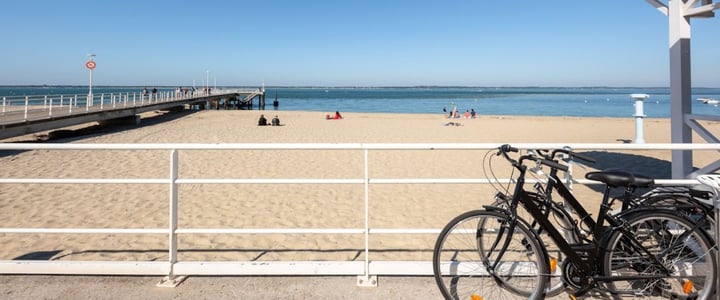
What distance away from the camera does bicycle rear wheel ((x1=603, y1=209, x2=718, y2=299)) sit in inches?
95.2

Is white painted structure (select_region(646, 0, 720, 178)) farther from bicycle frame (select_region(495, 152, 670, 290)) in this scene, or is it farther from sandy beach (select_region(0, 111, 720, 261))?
bicycle frame (select_region(495, 152, 670, 290))

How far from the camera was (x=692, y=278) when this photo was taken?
8.54ft

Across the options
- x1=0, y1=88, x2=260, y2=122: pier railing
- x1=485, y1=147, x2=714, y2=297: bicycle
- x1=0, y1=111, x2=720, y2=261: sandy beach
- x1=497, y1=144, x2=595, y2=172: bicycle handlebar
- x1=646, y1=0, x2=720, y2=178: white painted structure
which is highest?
x1=0, y1=88, x2=260, y2=122: pier railing

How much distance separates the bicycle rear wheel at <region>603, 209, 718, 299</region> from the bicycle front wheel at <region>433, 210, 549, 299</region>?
415 mm

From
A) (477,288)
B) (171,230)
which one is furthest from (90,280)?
(477,288)

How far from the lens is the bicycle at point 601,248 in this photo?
2.42 m

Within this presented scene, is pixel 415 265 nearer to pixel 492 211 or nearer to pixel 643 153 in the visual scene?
pixel 492 211

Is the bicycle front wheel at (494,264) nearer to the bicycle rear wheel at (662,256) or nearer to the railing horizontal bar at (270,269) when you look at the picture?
the bicycle rear wheel at (662,256)

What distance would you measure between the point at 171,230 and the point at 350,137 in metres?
15.3

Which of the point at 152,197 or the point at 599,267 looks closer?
the point at 599,267

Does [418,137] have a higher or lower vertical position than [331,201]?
higher

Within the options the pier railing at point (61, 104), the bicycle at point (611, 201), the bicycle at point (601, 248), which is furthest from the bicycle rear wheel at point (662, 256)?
the pier railing at point (61, 104)

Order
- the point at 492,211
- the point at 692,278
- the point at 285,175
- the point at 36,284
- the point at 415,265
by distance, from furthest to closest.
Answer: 1. the point at 285,175
2. the point at 415,265
3. the point at 36,284
4. the point at 692,278
5. the point at 492,211

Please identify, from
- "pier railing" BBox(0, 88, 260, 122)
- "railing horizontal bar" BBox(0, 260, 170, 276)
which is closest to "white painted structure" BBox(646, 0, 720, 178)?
"railing horizontal bar" BBox(0, 260, 170, 276)
